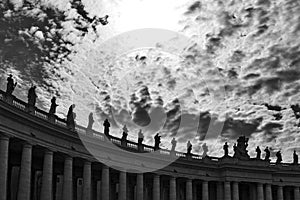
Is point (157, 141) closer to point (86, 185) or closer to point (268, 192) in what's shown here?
point (86, 185)

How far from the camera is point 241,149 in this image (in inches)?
3816

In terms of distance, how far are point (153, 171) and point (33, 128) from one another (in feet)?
98.1

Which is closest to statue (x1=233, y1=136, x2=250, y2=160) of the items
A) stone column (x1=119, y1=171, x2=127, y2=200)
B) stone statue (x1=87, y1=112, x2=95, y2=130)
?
→ stone column (x1=119, y1=171, x2=127, y2=200)

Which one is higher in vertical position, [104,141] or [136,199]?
[104,141]

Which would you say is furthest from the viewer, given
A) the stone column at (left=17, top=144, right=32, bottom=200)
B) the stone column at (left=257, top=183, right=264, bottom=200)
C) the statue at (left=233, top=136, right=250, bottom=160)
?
the statue at (left=233, top=136, right=250, bottom=160)

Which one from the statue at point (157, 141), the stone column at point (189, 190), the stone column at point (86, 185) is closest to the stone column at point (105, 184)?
the stone column at point (86, 185)

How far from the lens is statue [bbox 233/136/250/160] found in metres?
95.3

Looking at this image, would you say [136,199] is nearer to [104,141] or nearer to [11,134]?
[104,141]

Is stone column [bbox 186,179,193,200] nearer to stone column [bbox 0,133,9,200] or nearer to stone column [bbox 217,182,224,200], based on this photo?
stone column [bbox 217,182,224,200]

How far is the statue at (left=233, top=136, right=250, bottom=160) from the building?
4.91 ft

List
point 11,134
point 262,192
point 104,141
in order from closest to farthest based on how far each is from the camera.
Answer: point 11,134 < point 104,141 < point 262,192

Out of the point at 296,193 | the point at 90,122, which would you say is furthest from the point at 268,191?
the point at 90,122

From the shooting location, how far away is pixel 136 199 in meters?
74.5

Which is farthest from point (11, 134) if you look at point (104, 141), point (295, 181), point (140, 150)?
point (295, 181)
